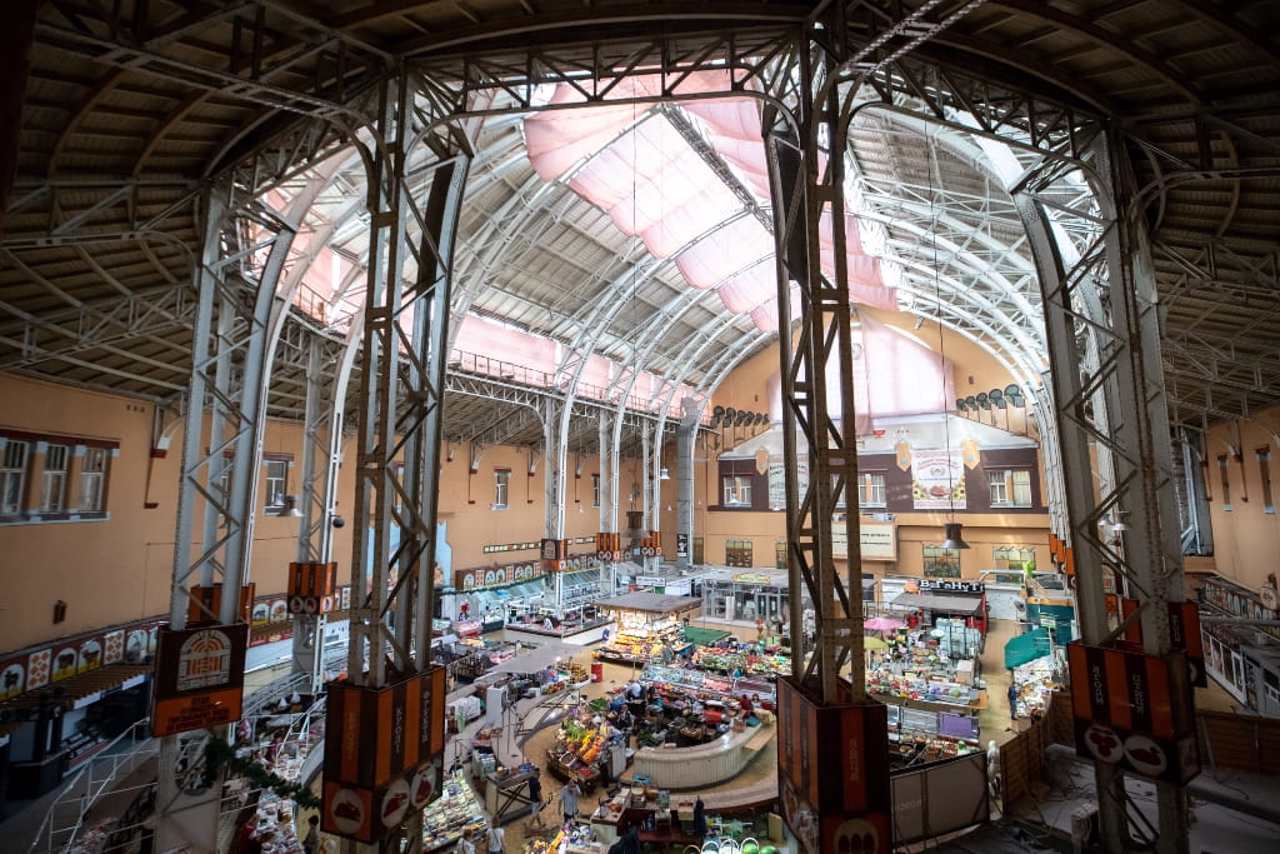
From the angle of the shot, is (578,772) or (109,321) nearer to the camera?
(109,321)

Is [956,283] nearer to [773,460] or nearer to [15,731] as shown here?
[773,460]

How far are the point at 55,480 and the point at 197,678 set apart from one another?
32.7ft

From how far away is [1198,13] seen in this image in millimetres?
5211


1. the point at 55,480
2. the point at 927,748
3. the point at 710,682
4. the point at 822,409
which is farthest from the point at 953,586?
the point at 55,480

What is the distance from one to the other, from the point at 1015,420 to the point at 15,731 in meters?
35.1

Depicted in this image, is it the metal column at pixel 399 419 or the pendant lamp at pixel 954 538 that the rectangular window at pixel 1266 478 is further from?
the metal column at pixel 399 419

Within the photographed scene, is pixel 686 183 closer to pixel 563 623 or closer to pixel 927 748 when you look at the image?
pixel 563 623

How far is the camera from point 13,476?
12906mm

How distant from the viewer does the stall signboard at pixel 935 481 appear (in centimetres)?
3034

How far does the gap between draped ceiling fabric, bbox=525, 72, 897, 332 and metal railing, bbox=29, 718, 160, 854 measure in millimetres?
12120

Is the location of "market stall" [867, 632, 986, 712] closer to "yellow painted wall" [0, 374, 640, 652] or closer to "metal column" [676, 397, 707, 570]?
"metal column" [676, 397, 707, 570]

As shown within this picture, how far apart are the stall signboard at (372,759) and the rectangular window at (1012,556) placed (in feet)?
97.7

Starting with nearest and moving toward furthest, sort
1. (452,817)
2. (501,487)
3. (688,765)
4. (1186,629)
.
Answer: (1186,629) → (452,817) → (688,765) → (501,487)

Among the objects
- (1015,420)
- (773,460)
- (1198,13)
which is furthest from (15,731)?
(1015,420)
